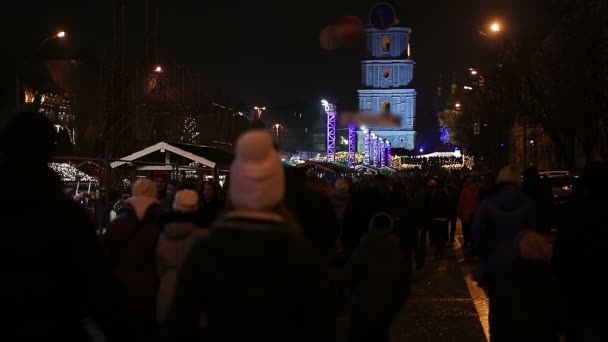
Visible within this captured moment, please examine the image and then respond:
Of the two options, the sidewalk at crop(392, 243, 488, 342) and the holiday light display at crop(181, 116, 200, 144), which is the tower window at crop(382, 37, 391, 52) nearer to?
the holiday light display at crop(181, 116, 200, 144)

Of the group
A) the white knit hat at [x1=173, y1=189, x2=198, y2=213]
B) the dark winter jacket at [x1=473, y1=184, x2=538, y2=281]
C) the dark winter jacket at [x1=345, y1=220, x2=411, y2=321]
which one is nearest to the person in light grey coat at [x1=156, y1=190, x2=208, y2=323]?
the white knit hat at [x1=173, y1=189, x2=198, y2=213]

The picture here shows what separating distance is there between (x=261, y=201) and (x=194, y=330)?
0.53 m

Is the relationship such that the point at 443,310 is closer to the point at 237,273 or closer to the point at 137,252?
the point at 137,252

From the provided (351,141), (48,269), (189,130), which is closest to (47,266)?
(48,269)

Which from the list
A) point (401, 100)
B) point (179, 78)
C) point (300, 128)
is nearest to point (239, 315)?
point (179, 78)

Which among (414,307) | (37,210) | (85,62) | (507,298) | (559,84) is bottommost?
(414,307)

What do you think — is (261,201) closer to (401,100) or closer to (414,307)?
(414,307)

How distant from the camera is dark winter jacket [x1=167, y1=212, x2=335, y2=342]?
3.49 m

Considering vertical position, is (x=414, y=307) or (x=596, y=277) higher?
(x=596, y=277)

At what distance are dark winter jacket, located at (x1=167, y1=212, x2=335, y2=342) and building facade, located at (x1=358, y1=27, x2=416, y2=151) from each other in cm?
16240

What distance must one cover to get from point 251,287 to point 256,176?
42 centimetres

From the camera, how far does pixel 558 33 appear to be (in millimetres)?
36719

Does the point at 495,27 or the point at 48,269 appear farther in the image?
the point at 495,27

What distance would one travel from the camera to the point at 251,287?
138 inches
